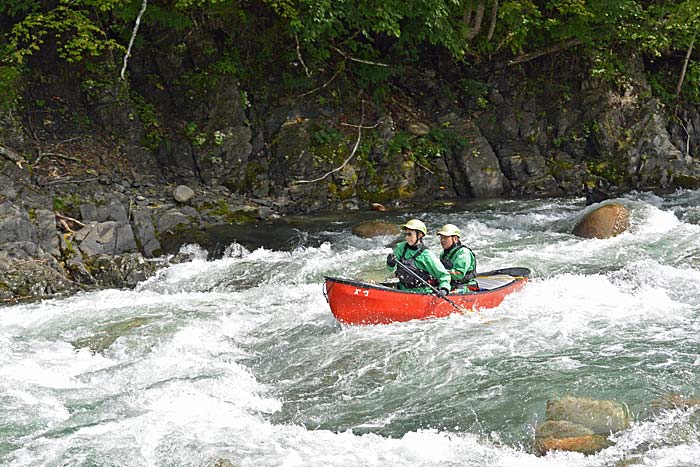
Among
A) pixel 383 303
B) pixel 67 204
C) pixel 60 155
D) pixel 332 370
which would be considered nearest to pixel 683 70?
pixel 383 303

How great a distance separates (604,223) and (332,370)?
25.0 feet

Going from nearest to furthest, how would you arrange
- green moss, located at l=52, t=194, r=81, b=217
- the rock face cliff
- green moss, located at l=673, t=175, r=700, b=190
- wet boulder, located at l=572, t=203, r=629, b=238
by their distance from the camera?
1. the rock face cliff
2. green moss, located at l=52, t=194, r=81, b=217
3. wet boulder, located at l=572, t=203, r=629, b=238
4. green moss, located at l=673, t=175, r=700, b=190

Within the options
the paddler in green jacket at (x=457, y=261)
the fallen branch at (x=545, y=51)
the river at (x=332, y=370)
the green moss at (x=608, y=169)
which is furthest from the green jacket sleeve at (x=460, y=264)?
the fallen branch at (x=545, y=51)

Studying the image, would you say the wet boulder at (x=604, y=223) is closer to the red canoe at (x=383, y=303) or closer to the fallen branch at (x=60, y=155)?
the red canoe at (x=383, y=303)

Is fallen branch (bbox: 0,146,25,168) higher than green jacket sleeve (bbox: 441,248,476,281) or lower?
higher

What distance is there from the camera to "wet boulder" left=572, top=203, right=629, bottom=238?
12562 millimetres

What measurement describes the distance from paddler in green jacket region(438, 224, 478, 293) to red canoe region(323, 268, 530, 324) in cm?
32

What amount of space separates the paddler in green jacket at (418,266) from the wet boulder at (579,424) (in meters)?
2.58

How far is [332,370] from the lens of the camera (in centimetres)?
696

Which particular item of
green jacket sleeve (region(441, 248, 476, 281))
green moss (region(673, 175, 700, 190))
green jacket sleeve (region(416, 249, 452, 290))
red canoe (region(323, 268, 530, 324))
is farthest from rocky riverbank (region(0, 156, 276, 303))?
green moss (region(673, 175, 700, 190))

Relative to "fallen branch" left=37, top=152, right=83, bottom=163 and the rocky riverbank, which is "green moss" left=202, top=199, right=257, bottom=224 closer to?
the rocky riverbank

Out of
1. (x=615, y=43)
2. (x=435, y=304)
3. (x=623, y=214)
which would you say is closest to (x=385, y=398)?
(x=435, y=304)

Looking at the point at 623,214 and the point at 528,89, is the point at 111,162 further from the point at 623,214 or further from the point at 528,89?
the point at 528,89

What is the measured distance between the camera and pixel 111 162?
14.1 m
